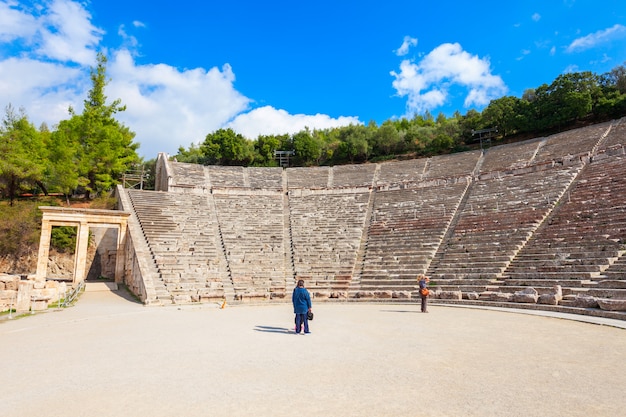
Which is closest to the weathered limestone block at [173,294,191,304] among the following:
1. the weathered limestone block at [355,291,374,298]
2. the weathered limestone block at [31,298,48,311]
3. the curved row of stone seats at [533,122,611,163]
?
the weathered limestone block at [31,298,48,311]

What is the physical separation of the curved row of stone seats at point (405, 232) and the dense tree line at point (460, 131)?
13421mm

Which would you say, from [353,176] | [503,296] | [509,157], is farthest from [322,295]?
[509,157]

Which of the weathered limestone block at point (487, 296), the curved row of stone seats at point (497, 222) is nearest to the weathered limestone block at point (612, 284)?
the weathered limestone block at point (487, 296)

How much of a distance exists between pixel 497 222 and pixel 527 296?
21.7 ft

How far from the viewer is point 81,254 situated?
1975 centimetres

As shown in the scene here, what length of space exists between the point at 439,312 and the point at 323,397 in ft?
29.2

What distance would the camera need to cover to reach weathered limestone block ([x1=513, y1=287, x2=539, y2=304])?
12.3 metres

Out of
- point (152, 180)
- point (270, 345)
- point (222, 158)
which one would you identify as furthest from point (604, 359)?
point (152, 180)

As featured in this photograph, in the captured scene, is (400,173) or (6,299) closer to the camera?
(6,299)

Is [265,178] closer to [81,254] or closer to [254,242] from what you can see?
[254,242]

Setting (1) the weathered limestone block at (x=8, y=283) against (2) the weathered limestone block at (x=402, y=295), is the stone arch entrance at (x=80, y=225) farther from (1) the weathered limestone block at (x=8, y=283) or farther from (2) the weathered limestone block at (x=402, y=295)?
(2) the weathered limestone block at (x=402, y=295)

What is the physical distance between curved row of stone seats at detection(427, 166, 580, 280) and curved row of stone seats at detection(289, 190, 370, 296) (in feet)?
15.4

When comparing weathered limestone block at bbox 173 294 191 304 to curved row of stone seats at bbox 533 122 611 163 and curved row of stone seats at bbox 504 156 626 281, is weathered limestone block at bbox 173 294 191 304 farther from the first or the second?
curved row of stone seats at bbox 533 122 611 163

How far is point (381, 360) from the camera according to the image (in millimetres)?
6188
